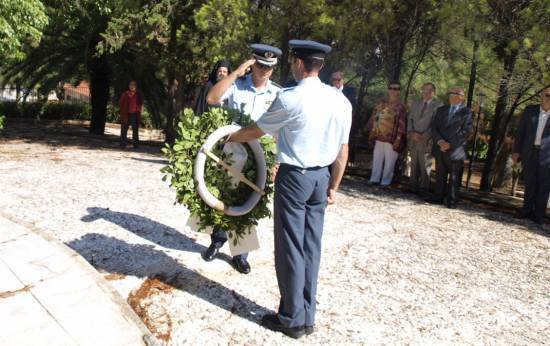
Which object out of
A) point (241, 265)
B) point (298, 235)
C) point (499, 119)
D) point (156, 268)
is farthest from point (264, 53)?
point (499, 119)

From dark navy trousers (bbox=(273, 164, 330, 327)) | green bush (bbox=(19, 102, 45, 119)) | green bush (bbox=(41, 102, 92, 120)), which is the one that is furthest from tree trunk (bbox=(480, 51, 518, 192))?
green bush (bbox=(41, 102, 92, 120))

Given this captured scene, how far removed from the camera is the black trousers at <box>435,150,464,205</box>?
7.95 meters

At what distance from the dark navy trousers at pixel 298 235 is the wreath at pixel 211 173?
64 cm

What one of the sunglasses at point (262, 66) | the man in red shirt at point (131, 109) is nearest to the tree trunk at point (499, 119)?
the sunglasses at point (262, 66)

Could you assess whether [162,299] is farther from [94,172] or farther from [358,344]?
[94,172]

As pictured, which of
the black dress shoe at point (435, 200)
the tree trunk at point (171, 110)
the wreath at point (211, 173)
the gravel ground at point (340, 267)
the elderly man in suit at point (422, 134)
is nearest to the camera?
the gravel ground at point (340, 267)

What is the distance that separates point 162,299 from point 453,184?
218 inches

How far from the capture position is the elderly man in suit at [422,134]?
8.59 metres

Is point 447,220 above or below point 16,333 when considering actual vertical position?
above

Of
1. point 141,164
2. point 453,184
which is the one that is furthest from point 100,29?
point 453,184

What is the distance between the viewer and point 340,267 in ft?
16.1

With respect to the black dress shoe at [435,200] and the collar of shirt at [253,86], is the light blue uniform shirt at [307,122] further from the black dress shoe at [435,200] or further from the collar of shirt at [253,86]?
the black dress shoe at [435,200]

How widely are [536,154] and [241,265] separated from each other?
16.6 ft

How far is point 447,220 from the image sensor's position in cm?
710
